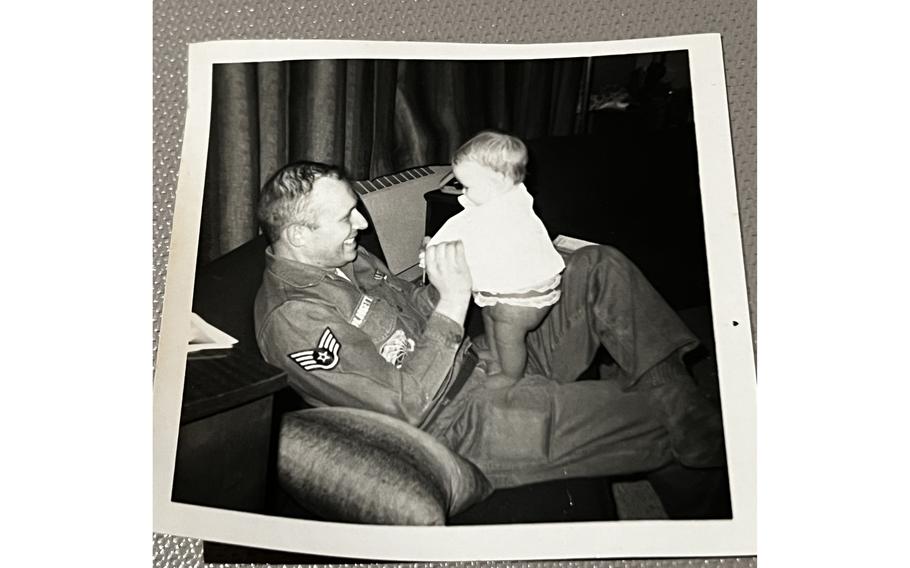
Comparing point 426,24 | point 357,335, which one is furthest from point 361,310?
point 426,24

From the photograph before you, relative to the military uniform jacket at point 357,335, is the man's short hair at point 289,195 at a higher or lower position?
higher

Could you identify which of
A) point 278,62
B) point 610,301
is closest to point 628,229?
point 610,301

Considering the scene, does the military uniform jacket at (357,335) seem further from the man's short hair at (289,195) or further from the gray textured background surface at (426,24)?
the gray textured background surface at (426,24)

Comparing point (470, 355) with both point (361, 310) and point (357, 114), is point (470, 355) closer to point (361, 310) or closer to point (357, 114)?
point (361, 310)

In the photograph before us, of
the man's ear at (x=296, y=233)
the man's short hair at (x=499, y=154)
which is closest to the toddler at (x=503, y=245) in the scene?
the man's short hair at (x=499, y=154)

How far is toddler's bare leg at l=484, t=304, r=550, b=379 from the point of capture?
2.13ft

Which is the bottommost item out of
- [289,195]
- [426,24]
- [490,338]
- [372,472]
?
[372,472]

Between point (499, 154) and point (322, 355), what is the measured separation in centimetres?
22

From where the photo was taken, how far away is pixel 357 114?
0.69 meters

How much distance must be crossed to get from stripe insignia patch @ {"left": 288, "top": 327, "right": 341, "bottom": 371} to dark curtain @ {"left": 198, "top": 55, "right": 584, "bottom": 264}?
0.37ft

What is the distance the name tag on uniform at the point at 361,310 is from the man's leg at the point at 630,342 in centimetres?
14

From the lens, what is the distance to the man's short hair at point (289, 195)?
0.66 metres

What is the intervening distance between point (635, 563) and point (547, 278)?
239 millimetres

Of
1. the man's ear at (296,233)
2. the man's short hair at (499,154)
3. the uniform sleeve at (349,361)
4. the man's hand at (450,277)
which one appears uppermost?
the man's short hair at (499,154)
